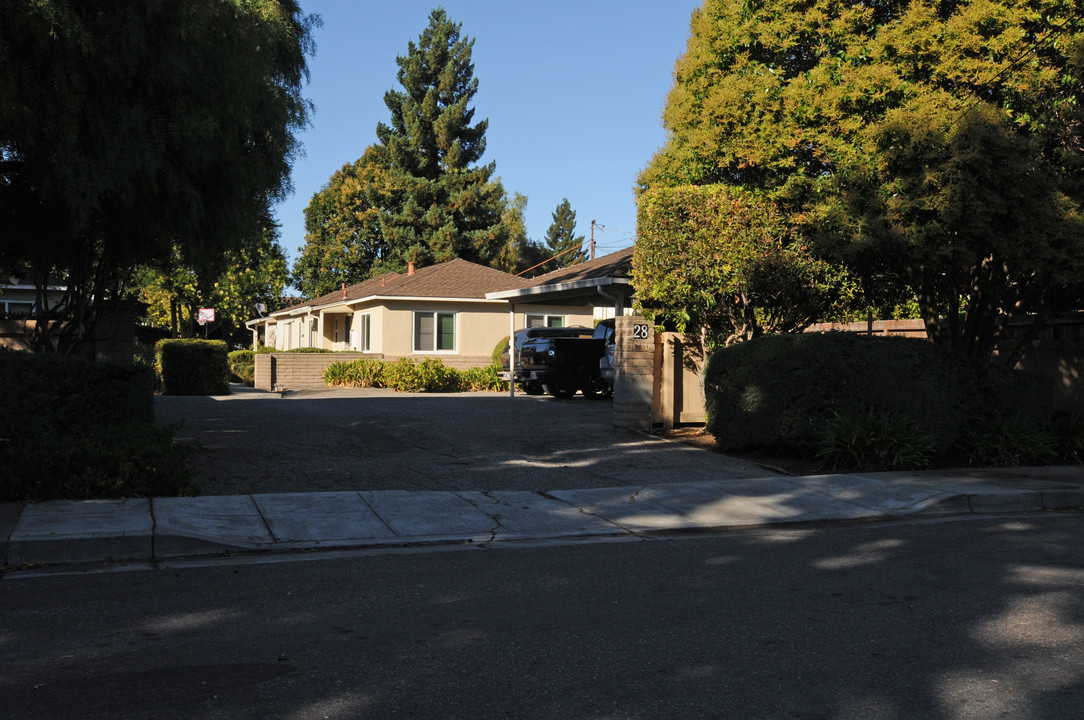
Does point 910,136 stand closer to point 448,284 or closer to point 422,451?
point 422,451

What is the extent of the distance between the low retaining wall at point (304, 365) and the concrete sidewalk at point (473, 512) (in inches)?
823

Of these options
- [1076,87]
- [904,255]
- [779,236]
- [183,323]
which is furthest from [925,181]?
[183,323]

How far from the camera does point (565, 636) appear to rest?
5.34 meters

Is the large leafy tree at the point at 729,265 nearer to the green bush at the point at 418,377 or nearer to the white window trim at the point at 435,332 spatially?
the green bush at the point at 418,377

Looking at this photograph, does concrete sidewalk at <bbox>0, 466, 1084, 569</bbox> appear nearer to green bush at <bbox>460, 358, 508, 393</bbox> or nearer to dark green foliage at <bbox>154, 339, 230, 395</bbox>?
dark green foliage at <bbox>154, 339, 230, 395</bbox>

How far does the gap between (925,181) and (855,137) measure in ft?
18.6

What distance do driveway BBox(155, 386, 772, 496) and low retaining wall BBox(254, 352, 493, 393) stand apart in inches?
412

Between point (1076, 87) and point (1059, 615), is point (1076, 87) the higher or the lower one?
the higher one

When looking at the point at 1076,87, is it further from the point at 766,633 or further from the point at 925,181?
the point at 766,633

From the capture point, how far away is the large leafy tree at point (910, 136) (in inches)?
484

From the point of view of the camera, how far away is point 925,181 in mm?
12461

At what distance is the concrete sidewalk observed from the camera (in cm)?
764

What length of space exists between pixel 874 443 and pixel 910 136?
4231 millimetres

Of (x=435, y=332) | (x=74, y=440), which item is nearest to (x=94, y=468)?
(x=74, y=440)
